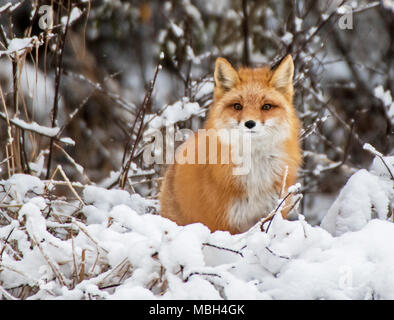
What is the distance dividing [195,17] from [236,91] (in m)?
4.52

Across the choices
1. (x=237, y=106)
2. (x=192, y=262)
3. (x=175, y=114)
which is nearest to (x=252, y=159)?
(x=237, y=106)

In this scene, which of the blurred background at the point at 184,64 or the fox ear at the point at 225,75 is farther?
the blurred background at the point at 184,64

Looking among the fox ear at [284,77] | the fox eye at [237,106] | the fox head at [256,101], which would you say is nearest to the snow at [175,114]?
the fox head at [256,101]

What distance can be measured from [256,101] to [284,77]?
0.33m

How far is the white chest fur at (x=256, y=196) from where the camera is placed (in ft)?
12.4

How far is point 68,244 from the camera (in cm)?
263

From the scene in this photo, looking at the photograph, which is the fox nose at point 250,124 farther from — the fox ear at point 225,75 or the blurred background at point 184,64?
the blurred background at point 184,64

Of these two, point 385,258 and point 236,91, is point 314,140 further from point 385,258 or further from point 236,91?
point 385,258

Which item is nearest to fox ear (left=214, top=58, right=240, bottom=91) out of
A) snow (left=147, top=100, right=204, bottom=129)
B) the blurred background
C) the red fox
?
the red fox

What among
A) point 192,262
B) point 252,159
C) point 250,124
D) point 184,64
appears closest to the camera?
point 192,262

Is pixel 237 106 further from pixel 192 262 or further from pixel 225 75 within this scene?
pixel 192 262

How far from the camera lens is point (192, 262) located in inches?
90.2

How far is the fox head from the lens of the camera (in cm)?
377
